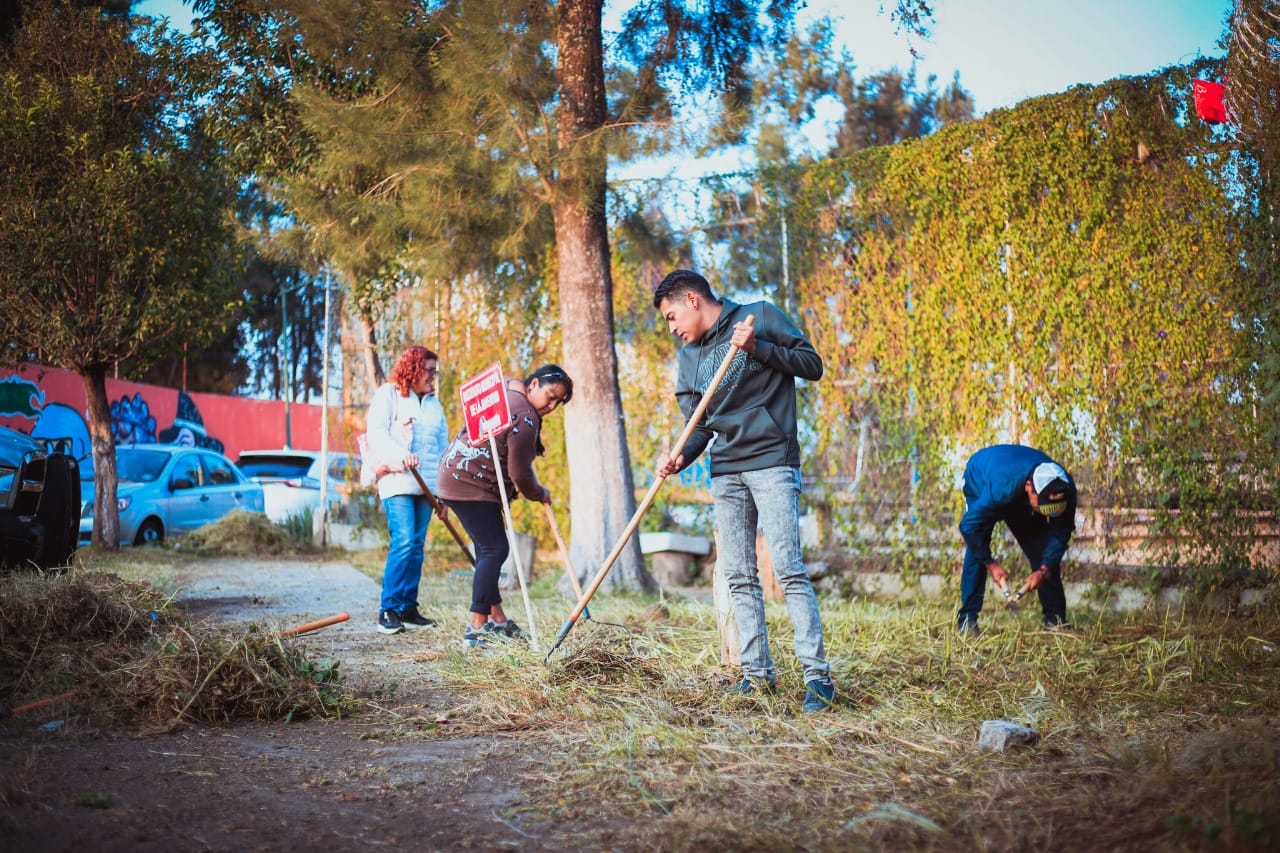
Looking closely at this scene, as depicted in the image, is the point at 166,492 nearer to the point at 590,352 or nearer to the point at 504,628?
the point at 590,352

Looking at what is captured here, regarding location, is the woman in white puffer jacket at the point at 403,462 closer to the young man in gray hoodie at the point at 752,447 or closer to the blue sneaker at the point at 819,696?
the young man in gray hoodie at the point at 752,447

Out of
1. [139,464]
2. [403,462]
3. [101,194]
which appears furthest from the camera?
[139,464]

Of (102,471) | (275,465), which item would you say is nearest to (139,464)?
(102,471)

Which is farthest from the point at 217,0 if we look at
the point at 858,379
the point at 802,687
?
the point at 802,687

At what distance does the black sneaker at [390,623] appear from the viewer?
6668 mm

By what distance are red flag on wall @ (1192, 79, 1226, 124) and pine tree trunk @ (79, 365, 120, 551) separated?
36.7 ft

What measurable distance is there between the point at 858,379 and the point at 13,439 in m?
5.99

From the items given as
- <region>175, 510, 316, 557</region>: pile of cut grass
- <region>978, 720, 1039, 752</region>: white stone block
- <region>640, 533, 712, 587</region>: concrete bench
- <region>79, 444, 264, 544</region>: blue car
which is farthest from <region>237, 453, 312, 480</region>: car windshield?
<region>978, 720, 1039, 752</region>: white stone block

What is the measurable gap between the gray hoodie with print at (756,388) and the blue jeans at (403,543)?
2689 mm

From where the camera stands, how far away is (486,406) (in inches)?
229

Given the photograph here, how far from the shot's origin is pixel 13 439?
7.13 m

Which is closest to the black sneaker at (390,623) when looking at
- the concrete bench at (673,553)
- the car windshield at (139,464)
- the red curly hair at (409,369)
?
the red curly hair at (409,369)

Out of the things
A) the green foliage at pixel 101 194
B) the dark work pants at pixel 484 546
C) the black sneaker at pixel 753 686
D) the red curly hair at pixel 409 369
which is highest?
the green foliage at pixel 101 194

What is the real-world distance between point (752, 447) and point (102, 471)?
10524mm
